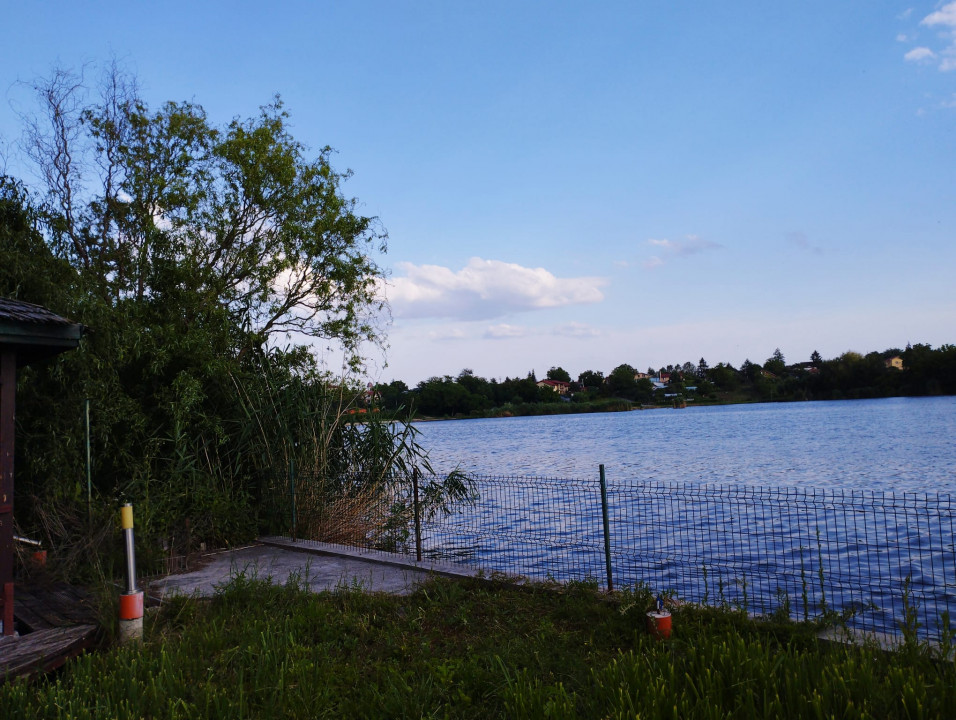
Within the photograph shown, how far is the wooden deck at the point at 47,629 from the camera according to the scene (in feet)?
15.1

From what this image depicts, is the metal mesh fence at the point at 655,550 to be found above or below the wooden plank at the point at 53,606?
below

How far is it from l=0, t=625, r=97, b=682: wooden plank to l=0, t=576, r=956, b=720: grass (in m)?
0.12

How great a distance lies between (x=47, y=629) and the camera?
541cm

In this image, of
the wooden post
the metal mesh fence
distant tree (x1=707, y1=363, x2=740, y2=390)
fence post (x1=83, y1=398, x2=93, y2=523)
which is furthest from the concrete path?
distant tree (x1=707, y1=363, x2=740, y2=390)

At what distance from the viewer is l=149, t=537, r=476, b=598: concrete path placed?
7117 millimetres

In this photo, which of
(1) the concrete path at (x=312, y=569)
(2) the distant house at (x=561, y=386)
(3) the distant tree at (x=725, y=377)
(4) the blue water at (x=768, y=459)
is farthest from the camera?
(3) the distant tree at (x=725, y=377)

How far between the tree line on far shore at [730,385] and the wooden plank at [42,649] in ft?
173

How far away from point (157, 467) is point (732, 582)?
7.85 m

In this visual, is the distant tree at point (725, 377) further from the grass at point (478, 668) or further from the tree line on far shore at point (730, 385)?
the grass at point (478, 668)

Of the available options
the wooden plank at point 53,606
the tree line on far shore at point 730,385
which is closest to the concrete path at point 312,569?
the wooden plank at point 53,606

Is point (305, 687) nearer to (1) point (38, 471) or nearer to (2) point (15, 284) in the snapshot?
(1) point (38, 471)

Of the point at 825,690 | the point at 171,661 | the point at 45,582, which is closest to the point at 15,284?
the point at 45,582

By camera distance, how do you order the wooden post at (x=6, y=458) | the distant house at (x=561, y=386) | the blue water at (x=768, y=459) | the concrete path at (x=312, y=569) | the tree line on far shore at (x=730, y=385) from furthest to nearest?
the distant house at (x=561, y=386) → the tree line on far shore at (x=730, y=385) → the blue water at (x=768, y=459) → the concrete path at (x=312, y=569) → the wooden post at (x=6, y=458)

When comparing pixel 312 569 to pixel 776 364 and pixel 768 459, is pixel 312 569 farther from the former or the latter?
pixel 776 364
